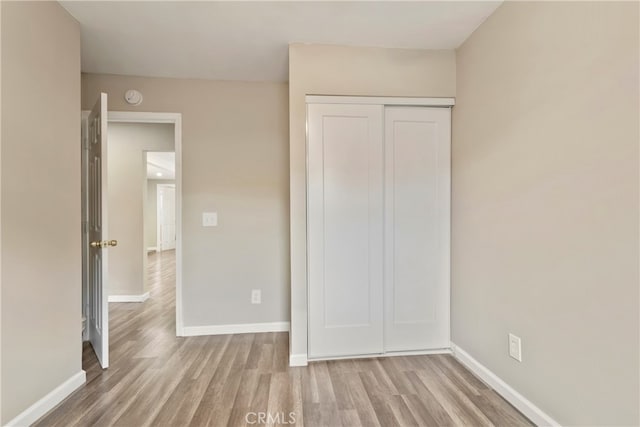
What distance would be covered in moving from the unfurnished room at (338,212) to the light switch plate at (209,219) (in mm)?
13

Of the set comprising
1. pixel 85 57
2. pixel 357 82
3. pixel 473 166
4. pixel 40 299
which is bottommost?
pixel 40 299

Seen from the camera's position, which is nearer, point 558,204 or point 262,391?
point 558,204

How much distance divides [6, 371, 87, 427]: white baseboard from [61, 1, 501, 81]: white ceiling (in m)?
2.34

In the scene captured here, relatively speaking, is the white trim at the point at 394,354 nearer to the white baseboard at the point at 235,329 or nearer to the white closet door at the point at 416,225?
the white closet door at the point at 416,225

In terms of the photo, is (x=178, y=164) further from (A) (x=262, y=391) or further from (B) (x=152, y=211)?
(B) (x=152, y=211)

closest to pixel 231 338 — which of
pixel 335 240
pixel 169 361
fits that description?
pixel 169 361

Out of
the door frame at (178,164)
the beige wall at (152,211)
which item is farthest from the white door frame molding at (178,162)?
the beige wall at (152,211)

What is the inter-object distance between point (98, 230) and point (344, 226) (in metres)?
1.87

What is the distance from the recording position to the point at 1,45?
1403 millimetres

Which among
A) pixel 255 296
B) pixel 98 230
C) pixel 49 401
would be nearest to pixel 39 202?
pixel 98 230

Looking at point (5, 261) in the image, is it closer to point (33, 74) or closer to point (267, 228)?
point (33, 74)

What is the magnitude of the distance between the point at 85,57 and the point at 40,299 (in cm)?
192

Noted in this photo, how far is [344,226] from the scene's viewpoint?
220 centimetres

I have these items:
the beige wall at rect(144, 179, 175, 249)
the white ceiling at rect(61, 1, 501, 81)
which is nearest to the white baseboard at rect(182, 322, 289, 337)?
the white ceiling at rect(61, 1, 501, 81)
